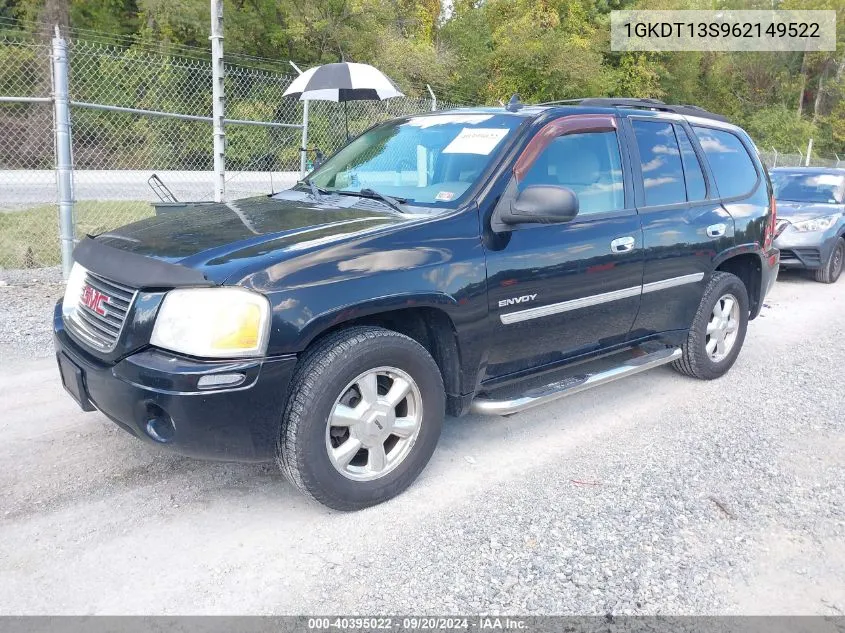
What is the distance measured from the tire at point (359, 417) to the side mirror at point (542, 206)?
0.84 m

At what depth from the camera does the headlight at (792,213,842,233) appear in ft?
32.1

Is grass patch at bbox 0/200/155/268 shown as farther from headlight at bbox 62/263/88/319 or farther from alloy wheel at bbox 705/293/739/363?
alloy wheel at bbox 705/293/739/363

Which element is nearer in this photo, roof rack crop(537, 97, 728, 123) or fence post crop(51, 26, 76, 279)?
roof rack crop(537, 97, 728, 123)

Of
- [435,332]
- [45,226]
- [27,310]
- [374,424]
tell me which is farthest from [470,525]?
[45,226]

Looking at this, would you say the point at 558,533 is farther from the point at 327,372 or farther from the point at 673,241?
the point at 673,241

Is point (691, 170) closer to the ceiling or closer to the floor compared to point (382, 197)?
closer to the ceiling

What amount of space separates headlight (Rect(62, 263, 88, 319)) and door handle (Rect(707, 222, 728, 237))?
383 centimetres

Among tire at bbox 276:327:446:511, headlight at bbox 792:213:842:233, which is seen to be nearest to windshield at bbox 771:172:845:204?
headlight at bbox 792:213:842:233

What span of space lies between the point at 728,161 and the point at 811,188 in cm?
654

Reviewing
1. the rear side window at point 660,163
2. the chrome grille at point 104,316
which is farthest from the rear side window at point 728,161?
the chrome grille at point 104,316

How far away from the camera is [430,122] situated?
14.4 feet

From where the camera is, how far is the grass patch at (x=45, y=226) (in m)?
8.24

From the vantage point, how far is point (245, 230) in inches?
133

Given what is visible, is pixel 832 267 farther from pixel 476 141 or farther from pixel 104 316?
pixel 104 316
